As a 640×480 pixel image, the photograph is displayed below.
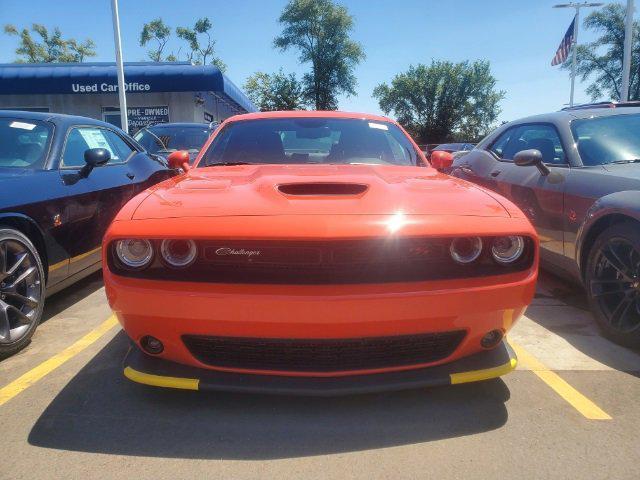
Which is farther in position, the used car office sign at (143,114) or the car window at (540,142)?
the used car office sign at (143,114)

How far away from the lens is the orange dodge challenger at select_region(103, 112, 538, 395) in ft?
5.91

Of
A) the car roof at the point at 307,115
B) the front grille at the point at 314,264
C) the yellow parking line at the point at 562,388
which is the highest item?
the car roof at the point at 307,115

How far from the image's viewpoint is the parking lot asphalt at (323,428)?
176 centimetres

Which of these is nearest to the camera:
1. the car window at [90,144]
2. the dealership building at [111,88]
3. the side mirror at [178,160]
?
the side mirror at [178,160]

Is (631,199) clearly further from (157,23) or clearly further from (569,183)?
(157,23)

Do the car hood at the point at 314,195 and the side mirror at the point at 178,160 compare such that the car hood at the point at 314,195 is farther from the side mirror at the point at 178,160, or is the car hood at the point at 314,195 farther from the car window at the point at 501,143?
the car window at the point at 501,143

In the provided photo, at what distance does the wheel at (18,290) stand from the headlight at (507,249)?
8.30 feet

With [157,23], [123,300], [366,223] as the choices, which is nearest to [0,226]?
[123,300]

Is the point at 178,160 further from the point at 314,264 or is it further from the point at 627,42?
the point at 627,42

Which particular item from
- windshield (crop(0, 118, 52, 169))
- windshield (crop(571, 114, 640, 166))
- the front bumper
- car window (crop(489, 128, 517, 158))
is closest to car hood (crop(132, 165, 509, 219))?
the front bumper

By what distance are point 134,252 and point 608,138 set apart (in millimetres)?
3459

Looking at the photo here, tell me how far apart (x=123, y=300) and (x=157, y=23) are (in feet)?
158

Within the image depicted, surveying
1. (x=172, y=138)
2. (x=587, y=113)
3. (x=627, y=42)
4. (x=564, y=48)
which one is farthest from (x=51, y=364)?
(x=564, y=48)

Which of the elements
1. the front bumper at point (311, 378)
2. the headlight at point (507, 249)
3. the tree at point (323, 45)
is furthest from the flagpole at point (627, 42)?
the tree at point (323, 45)
